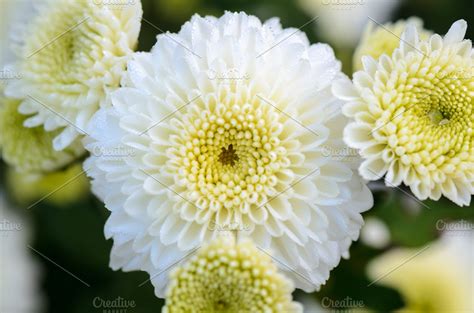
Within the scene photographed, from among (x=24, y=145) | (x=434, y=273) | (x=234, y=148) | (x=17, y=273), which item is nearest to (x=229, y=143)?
(x=234, y=148)

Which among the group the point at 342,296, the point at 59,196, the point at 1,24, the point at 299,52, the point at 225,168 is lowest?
the point at 59,196

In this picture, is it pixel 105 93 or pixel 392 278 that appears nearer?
pixel 105 93

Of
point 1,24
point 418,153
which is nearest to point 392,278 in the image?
point 418,153

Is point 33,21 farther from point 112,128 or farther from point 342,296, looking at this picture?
point 342,296

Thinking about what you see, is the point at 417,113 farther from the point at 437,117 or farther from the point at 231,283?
the point at 231,283

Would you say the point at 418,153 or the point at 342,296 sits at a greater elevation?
the point at 418,153

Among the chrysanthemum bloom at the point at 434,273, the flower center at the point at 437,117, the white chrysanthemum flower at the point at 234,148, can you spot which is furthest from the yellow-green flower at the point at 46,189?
the flower center at the point at 437,117
